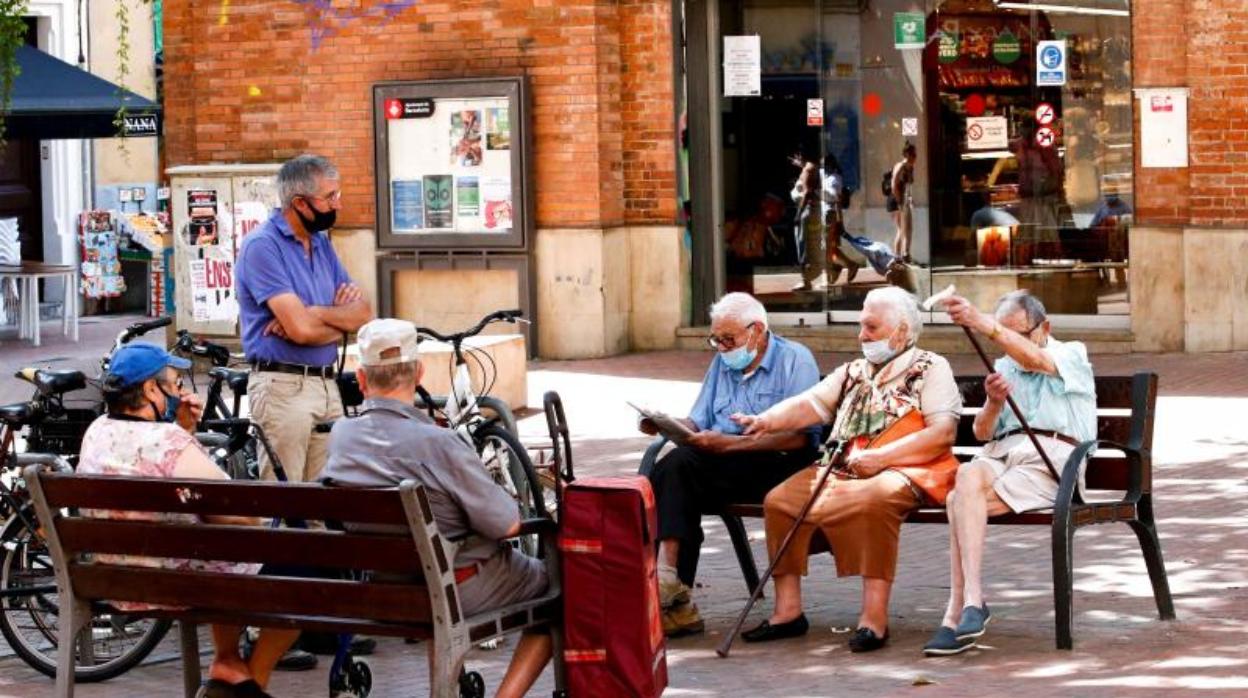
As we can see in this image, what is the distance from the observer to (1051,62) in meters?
18.1

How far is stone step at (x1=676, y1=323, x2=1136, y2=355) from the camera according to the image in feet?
57.6

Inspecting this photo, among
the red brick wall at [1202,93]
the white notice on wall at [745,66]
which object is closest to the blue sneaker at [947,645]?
the red brick wall at [1202,93]

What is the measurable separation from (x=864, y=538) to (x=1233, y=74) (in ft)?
31.3

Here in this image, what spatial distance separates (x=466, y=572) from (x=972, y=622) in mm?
2068

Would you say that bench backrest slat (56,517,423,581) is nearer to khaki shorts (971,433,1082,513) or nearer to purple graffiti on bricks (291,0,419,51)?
khaki shorts (971,433,1082,513)

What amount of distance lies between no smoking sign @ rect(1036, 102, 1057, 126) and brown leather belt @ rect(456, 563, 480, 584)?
473 inches

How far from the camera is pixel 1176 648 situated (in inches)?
321

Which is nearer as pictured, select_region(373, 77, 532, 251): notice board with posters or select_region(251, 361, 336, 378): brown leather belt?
select_region(251, 361, 336, 378): brown leather belt

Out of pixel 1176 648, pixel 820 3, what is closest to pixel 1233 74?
pixel 820 3

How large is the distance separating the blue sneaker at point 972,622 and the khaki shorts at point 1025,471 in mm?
428

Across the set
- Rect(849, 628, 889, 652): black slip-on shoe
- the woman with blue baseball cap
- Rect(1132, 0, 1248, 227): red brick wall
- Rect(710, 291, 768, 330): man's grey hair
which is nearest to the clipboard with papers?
Rect(710, 291, 768, 330): man's grey hair

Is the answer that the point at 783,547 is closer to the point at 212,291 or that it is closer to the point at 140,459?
the point at 140,459

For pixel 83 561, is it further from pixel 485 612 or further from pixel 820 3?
pixel 820 3

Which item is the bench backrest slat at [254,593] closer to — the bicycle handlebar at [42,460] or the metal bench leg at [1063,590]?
the bicycle handlebar at [42,460]
